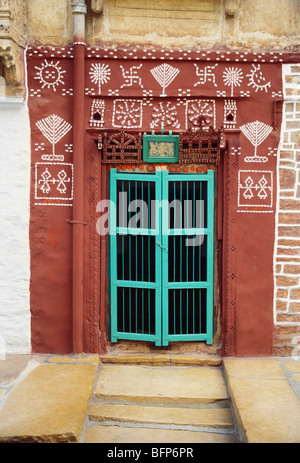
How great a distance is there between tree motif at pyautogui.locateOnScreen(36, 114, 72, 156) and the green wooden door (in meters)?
0.64

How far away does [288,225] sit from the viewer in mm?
5004

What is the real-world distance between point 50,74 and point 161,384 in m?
3.13

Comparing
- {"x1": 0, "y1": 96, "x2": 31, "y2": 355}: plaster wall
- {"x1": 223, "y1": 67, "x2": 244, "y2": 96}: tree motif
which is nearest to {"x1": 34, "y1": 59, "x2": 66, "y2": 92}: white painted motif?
{"x1": 0, "y1": 96, "x2": 31, "y2": 355}: plaster wall

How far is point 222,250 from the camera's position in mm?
5105

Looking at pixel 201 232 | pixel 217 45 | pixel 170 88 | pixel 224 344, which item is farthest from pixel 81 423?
pixel 217 45

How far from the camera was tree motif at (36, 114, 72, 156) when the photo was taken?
4.97 m

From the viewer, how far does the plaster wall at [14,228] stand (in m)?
4.98

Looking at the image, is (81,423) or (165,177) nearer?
(81,423)

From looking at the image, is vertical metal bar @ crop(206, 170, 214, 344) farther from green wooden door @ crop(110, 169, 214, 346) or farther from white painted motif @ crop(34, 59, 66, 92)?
white painted motif @ crop(34, 59, 66, 92)

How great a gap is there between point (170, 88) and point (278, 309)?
241 cm

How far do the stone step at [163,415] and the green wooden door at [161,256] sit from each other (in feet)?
3.06

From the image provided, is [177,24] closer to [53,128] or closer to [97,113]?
[97,113]

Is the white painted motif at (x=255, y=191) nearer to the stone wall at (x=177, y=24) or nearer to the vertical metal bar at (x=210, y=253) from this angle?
the vertical metal bar at (x=210, y=253)

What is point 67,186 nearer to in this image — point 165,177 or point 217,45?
point 165,177
